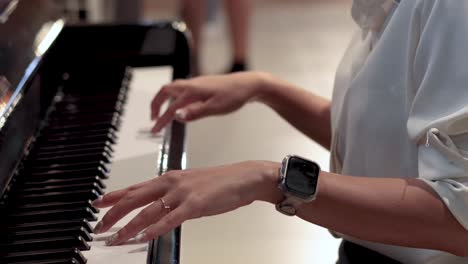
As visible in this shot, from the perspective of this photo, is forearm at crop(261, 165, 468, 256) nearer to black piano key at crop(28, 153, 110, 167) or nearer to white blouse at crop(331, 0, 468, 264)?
white blouse at crop(331, 0, 468, 264)

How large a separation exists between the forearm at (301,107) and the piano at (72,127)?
0.58 feet

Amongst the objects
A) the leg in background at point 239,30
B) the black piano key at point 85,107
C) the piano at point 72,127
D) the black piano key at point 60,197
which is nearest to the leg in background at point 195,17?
the leg in background at point 239,30

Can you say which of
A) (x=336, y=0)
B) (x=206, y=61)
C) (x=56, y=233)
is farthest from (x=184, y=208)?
(x=336, y=0)

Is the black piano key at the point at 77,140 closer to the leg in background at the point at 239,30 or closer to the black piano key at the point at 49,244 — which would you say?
the black piano key at the point at 49,244

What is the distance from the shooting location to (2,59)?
1162 mm

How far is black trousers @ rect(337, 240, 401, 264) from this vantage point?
3.59ft

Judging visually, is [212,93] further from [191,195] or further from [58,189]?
[191,195]

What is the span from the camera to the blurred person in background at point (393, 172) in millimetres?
871

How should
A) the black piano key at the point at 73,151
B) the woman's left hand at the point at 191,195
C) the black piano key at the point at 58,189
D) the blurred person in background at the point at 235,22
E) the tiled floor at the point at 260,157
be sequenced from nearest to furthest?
1. the woman's left hand at the point at 191,195
2. the black piano key at the point at 58,189
3. the black piano key at the point at 73,151
4. the tiled floor at the point at 260,157
5. the blurred person in background at the point at 235,22

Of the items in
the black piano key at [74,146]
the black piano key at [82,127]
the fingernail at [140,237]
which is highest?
the fingernail at [140,237]

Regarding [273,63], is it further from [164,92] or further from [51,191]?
[51,191]

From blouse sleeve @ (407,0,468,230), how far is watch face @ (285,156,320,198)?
0.13 m

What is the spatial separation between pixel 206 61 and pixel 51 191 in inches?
102

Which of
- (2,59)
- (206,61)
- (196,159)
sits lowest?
(206,61)
